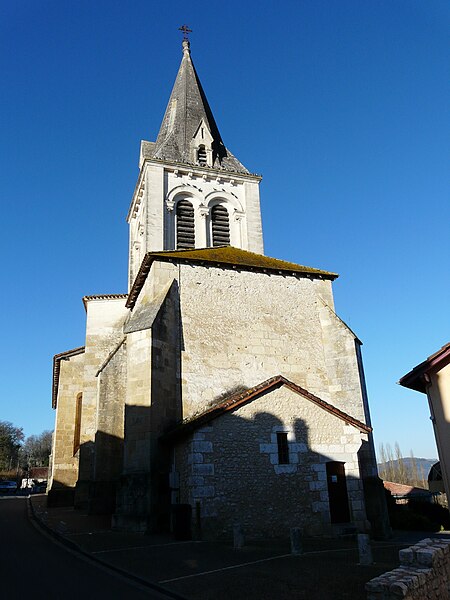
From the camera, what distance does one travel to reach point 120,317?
19875mm

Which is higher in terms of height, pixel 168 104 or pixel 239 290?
pixel 168 104

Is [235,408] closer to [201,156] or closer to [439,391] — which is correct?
[439,391]

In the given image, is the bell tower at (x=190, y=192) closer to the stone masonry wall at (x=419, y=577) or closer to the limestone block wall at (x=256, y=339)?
the limestone block wall at (x=256, y=339)

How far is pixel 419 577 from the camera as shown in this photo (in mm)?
5059

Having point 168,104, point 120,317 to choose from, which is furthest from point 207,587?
point 168,104

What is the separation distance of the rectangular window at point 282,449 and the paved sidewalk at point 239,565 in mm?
1717

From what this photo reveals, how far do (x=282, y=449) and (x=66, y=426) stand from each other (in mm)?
12956

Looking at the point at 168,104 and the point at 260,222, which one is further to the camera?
the point at 168,104

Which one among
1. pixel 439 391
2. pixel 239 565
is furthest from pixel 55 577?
pixel 439 391

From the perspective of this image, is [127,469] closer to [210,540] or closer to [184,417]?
[184,417]

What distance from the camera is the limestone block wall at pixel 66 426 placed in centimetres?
2064

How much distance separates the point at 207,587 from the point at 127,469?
6.01m

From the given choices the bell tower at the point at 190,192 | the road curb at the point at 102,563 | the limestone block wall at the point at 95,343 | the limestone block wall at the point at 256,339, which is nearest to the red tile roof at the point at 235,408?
the limestone block wall at the point at 256,339

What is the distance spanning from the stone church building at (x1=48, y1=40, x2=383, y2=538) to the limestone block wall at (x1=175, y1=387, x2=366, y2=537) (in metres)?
0.03
